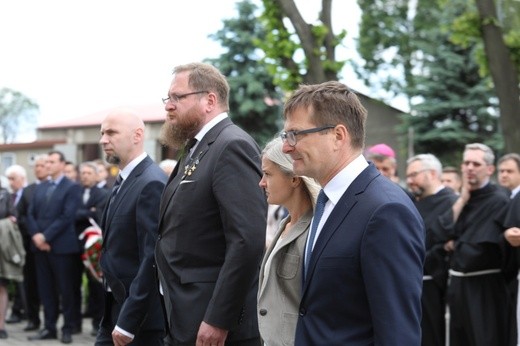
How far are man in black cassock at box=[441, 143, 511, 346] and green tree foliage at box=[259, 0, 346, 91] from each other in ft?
18.3

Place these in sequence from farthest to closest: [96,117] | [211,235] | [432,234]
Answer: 1. [96,117]
2. [432,234]
3. [211,235]

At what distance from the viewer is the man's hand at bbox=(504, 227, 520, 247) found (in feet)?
25.2

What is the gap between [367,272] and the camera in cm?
315

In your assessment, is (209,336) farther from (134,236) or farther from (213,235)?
(134,236)

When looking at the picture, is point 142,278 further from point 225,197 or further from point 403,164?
point 403,164

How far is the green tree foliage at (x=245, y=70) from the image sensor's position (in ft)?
111

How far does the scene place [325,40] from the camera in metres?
14.2

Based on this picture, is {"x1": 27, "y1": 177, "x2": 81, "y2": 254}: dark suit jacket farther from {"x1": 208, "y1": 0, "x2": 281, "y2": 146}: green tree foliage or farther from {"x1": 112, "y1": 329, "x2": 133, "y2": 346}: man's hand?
{"x1": 208, "y1": 0, "x2": 281, "y2": 146}: green tree foliage

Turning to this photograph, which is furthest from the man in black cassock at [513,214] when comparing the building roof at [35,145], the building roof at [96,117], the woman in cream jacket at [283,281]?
the building roof at [35,145]

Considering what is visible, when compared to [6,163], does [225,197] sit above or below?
above

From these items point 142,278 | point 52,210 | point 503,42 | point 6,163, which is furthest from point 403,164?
point 142,278

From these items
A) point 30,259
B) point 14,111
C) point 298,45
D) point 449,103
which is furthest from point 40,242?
point 14,111

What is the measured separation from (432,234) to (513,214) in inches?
45.0

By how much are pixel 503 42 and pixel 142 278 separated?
34.4 feet
